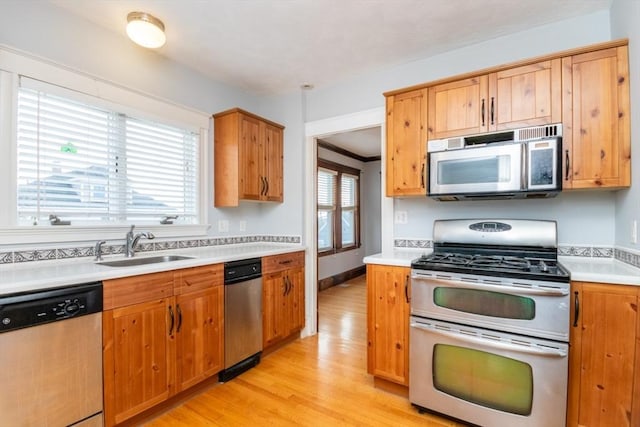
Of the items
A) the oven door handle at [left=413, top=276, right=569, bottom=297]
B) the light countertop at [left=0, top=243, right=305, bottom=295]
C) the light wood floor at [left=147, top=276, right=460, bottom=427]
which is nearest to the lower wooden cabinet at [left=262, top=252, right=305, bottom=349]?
the light wood floor at [left=147, top=276, right=460, bottom=427]

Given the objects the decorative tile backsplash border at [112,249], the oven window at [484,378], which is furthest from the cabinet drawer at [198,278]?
the oven window at [484,378]

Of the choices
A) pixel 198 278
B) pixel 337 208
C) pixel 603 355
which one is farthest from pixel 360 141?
pixel 603 355

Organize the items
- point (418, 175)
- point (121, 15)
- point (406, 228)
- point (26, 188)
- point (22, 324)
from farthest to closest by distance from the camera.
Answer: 1. point (406, 228)
2. point (418, 175)
3. point (121, 15)
4. point (26, 188)
5. point (22, 324)

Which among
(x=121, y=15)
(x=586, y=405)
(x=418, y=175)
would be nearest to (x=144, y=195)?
(x=121, y=15)

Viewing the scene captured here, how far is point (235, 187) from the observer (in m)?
2.90

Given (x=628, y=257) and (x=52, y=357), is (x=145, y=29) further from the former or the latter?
(x=628, y=257)

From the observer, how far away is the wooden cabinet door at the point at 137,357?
1.69 metres

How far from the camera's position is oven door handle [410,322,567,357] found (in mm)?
1617

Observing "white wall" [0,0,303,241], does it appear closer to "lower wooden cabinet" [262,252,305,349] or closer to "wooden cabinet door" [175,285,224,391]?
"lower wooden cabinet" [262,252,305,349]

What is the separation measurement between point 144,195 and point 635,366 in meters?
3.37

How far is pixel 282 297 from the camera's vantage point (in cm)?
294

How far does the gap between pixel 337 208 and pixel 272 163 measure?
2.66 meters

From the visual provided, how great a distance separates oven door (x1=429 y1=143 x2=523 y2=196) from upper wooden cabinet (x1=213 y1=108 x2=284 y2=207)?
170 centimetres

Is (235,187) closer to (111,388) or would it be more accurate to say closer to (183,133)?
(183,133)
